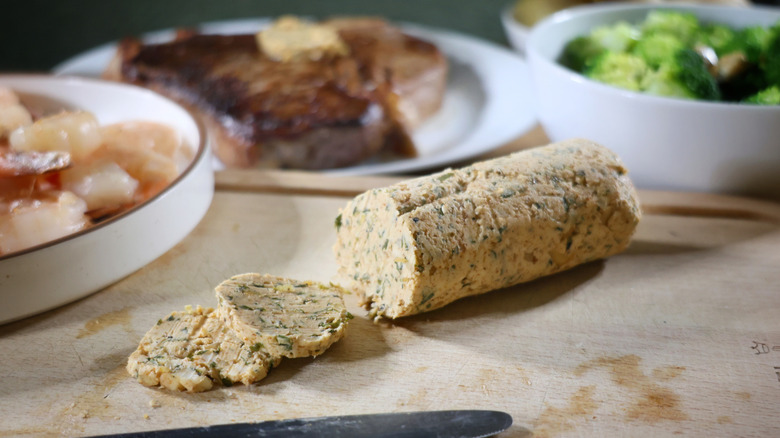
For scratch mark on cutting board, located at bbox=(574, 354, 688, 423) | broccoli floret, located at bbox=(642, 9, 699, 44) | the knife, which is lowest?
the knife

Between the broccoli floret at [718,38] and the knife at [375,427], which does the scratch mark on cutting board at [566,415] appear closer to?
the knife at [375,427]

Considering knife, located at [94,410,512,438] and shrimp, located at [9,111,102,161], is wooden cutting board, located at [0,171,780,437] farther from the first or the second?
shrimp, located at [9,111,102,161]

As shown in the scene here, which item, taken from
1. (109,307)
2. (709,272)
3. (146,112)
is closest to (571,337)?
(709,272)

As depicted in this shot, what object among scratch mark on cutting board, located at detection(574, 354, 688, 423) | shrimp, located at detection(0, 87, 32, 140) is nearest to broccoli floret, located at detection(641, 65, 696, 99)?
scratch mark on cutting board, located at detection(574, 354, 688, 423)

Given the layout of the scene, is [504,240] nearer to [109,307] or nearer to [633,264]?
[633,264]

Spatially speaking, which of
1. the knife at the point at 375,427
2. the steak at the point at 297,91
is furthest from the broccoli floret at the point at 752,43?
the knife at the point at 375,427
